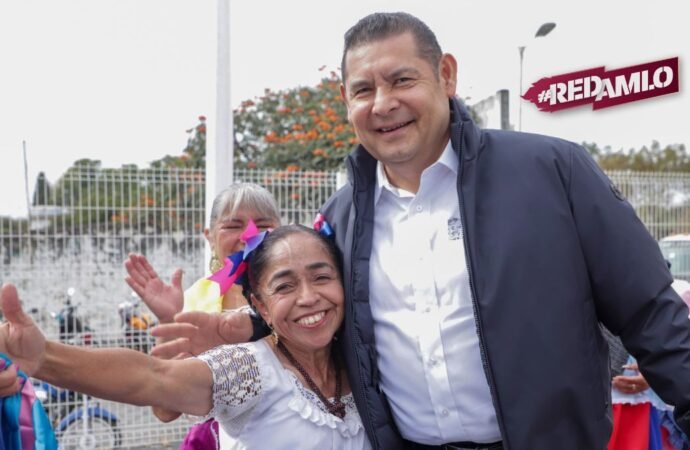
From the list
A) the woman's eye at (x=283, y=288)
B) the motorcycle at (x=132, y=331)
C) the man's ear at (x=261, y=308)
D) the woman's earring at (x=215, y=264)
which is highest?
the woman's eye at (x=283, y=288)

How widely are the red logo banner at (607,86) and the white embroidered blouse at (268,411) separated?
9.25ft

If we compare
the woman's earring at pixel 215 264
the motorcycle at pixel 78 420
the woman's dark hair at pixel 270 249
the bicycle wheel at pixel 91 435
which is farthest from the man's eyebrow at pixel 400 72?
the bicycle wheel at pixel 91 435

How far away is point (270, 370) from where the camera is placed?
222cm

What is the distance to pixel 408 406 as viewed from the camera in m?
2.20

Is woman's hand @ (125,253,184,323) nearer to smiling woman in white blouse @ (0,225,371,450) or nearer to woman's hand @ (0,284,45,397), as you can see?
Result: smiling woman in white blouse @ (0,225,371,450)

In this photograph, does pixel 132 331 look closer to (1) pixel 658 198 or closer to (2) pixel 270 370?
(2) pixel 270 370

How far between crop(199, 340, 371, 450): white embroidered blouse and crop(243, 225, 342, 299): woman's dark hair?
277mm

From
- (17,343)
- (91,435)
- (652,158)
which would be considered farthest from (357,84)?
(652,158)

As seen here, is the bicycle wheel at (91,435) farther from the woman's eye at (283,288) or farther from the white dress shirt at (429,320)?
the white dress shirt at (429,320)

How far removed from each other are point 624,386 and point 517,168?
90.1 inches

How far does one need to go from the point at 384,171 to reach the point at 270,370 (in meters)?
0.74

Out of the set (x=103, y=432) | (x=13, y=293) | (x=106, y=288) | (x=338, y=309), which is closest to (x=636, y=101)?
(x=338, y=309)

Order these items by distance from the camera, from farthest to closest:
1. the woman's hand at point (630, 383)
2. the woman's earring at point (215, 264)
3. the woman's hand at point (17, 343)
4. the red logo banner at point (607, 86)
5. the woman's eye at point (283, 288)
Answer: the red logo banner at point (607, 86), the woman's hand at point (630, 383), the woman's earring at point (215, 264), the woman's eye at point (283, 288), the woman's hand at point (17, 343)

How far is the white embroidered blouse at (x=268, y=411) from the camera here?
6.98 feet
